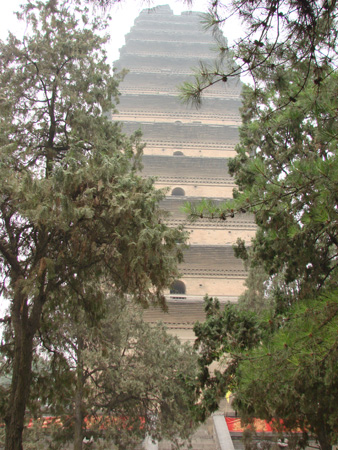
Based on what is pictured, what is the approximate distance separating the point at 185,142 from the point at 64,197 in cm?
1480

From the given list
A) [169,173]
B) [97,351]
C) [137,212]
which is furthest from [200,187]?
[137,212]

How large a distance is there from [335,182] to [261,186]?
25.9 inches

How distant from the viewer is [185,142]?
1888 centimetres

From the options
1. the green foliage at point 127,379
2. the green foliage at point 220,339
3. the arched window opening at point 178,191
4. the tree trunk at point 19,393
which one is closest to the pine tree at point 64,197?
the tree trunk at point 19,393

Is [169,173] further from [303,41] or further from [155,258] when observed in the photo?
[303,41]

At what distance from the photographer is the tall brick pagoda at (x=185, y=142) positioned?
46.6 ft

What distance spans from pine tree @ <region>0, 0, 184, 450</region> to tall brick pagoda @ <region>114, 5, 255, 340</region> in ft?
14.9

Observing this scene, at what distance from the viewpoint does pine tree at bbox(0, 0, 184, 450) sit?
4641mm

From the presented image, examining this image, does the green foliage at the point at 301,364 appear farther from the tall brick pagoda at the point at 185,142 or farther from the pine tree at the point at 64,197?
the tall brick pagoda at the point at 185,142

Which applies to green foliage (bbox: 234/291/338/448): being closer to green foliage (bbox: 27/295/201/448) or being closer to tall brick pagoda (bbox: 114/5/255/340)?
green foliage (bbox: 27/295/201/448)

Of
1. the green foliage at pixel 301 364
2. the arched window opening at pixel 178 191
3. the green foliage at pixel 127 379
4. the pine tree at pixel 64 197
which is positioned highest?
the arched window opening at pixel 178 191

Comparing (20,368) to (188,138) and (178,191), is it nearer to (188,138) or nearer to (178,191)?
(178,191)

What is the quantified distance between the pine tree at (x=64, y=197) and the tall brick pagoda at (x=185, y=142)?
4.53 meters

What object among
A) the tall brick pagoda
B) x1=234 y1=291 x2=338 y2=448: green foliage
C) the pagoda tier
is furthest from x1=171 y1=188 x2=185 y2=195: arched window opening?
x1=234 y1=291 x2=338 y2=448: green foliage
